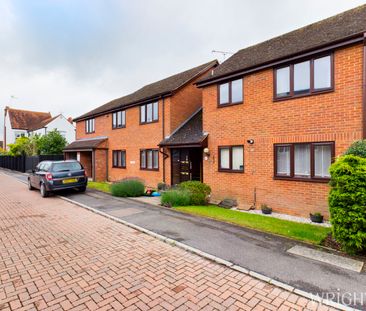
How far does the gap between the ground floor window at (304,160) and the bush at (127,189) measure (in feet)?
21.6

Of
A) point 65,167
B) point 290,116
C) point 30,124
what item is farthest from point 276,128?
point 30,124

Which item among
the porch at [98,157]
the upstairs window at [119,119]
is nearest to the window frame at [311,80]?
the upstairs window at [119,119]

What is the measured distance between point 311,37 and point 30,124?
157ft

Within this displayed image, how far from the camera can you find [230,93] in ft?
33.4

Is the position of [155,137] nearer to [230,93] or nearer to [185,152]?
[185,152]

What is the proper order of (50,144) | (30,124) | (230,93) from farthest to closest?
(30,124) → (50,144) → (230,93)

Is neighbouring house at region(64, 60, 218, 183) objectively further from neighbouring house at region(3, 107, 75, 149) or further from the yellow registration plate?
neighbouring house at region(3, 107, 75, 149)

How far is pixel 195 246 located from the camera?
5199 millimetres

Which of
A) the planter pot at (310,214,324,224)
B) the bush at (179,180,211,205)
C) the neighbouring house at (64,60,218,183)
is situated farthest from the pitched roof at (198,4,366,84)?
the planter pot at (310,214,324,224)

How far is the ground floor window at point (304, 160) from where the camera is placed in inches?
292

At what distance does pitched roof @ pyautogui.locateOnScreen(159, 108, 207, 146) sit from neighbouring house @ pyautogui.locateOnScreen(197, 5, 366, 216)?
2.62 ft

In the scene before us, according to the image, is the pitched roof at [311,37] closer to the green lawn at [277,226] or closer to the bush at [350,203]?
the bush at [350,203]

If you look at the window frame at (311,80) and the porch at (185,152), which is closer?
the window frame at (311,80)

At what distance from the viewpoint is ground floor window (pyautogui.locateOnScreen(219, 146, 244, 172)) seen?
9703mm
